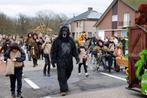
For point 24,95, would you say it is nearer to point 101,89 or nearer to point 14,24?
point 101,89

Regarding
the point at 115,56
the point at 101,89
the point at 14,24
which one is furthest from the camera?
the point at 14,24

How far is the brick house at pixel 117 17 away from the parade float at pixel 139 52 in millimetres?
45473

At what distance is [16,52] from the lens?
38.7 ft

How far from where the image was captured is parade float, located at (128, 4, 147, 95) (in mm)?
10750

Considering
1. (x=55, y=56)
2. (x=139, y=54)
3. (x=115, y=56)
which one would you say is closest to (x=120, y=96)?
(x=139, y=54)

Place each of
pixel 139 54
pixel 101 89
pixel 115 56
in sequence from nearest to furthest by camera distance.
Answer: pixel 139 54 → pixel 101 89 → pixel 115 56

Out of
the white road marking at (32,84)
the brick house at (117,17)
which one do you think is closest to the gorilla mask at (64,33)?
the white road marking at (32,84)

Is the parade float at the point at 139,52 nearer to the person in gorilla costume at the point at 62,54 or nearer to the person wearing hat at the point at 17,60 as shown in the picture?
the person in gorilla costume at the point at 62,54

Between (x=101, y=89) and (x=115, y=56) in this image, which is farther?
(x=115, y=56)

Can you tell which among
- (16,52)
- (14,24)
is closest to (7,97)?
(16,52)

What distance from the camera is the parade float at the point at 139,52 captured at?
35.3 ft

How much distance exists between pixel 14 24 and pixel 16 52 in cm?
6878

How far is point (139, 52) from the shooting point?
36.9ft

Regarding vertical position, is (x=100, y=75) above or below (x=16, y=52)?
below
